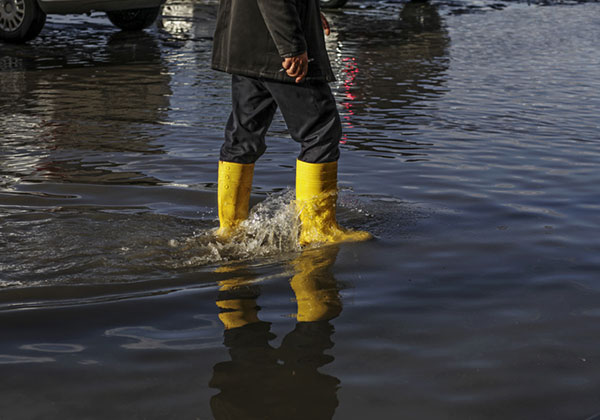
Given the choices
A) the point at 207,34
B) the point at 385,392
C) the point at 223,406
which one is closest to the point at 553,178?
the point at 385,392

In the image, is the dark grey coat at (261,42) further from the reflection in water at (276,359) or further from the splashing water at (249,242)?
the reflection in water at (276,359)

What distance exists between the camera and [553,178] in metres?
5.14

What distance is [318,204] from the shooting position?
390cm

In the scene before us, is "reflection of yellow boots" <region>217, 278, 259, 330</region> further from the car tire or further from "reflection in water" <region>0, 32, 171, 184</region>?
the car tire

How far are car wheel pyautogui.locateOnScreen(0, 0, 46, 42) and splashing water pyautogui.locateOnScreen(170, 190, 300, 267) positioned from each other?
24.5 feet

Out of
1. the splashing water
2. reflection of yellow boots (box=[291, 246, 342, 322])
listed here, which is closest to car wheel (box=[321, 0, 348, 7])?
the splashing water

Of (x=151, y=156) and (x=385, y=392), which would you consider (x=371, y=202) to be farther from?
(x=385, y=392)

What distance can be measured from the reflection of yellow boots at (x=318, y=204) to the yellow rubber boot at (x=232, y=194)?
0.28 m


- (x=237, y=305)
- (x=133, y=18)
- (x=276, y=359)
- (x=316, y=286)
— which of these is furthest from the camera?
(x=133, y=18)

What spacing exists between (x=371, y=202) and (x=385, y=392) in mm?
2340

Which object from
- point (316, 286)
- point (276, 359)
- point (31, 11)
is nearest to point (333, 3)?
point (31, 11)

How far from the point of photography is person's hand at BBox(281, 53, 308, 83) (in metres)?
3.51

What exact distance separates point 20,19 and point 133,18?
2506 millimetres

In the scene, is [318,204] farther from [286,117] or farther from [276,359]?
[276,359]
